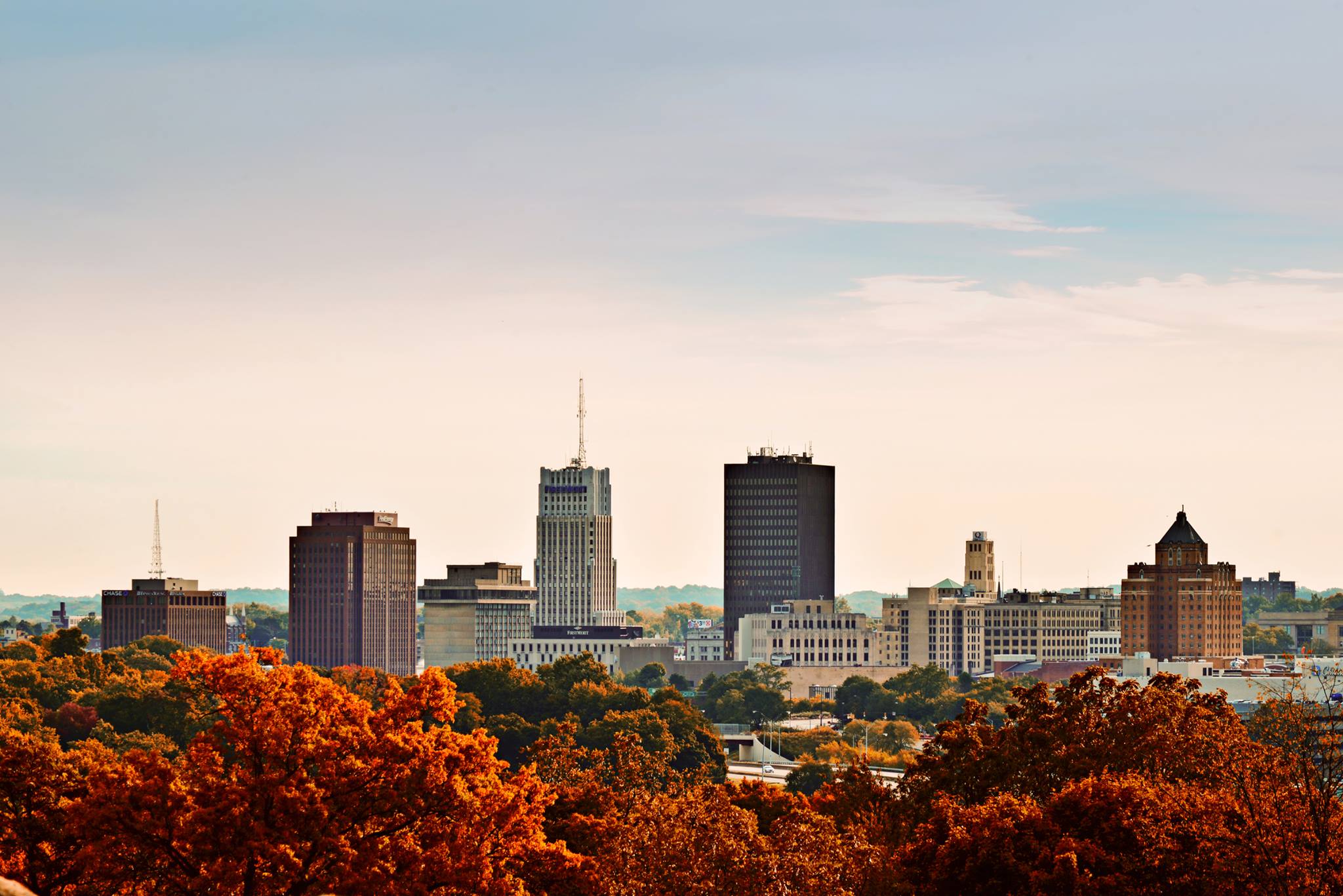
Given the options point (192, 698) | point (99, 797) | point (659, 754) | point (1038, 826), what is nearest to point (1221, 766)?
point (1038, 826)

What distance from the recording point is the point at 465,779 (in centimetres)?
7550

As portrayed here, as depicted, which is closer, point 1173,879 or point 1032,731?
point 1173,879

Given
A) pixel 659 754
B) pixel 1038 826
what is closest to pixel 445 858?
pixel 1038 826

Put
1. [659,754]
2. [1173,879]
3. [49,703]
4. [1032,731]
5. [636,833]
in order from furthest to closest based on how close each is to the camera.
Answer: [49,703] → [659,754] → [1032,731] → [636,833] → [1173,879]

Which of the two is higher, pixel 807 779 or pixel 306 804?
pixel 306 804

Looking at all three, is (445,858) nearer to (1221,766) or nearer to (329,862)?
(329,862)

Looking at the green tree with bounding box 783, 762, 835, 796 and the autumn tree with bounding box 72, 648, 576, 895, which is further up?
the autumn tree with bounding box 72, 648, 576, 895

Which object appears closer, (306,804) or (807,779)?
(306,804)

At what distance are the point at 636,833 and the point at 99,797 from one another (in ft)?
54.7

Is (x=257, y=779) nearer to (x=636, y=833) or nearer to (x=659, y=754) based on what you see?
(x=636, y=833)

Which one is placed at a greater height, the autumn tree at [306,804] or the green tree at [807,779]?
the autumn tree at [306,804]

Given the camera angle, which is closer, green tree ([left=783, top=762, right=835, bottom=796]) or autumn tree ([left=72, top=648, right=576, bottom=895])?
autumn tree ([left=72, top=648, right=576, bottom=895])

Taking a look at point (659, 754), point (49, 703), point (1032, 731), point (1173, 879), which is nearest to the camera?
point (1173, 879)

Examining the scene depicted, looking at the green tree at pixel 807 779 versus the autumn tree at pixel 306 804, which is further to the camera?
the green tree at pixel 807 779
